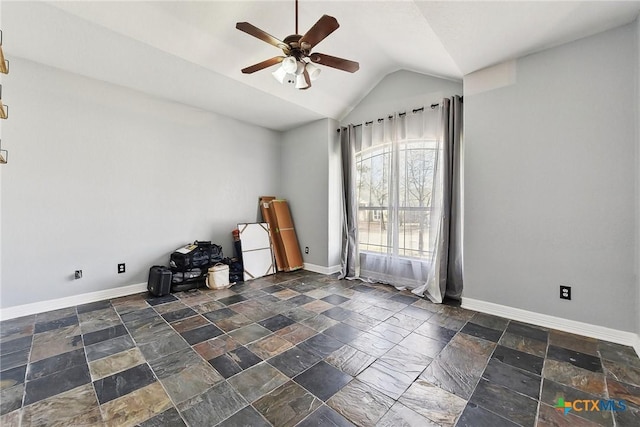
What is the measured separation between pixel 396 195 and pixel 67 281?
4.46 metres

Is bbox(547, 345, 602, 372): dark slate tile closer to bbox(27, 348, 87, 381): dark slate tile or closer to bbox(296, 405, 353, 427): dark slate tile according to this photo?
bbox(296, 405, 353, 427): dark slate tile

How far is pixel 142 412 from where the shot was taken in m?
1.54

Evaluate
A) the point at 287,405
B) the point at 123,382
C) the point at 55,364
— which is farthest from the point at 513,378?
the point at 55,364

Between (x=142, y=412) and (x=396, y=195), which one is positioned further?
(x=396, y=195)

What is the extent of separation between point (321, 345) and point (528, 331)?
203cm

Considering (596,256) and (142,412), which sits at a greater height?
(596,256)

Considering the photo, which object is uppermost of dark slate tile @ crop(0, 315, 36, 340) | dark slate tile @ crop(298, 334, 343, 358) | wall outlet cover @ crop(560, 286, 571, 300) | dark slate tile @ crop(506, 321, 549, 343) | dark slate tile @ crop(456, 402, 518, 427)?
wall outlet cover @ crop(560, 286, 571, 300)

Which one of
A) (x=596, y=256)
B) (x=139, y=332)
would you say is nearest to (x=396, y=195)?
(x=596, y=256)

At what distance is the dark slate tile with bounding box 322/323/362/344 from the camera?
96.3 inches

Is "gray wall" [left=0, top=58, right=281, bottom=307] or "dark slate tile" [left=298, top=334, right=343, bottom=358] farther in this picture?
"gray wall" [left=0, top=58, right=281, bottom=307]

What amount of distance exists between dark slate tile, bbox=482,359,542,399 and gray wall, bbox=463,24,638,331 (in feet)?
3.57

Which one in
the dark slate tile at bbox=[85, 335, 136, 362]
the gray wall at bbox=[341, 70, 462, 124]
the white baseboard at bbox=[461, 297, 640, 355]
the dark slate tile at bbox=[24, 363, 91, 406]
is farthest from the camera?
the gray wall at bbox=[341, 70, 462, 124]

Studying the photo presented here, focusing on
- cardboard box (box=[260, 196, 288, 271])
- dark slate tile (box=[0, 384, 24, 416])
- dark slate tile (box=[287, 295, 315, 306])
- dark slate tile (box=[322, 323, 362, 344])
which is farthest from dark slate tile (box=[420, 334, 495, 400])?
cardboard box (box=[260, 196, 288, 271])

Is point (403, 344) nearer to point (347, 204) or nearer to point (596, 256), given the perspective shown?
point (596, 256)
